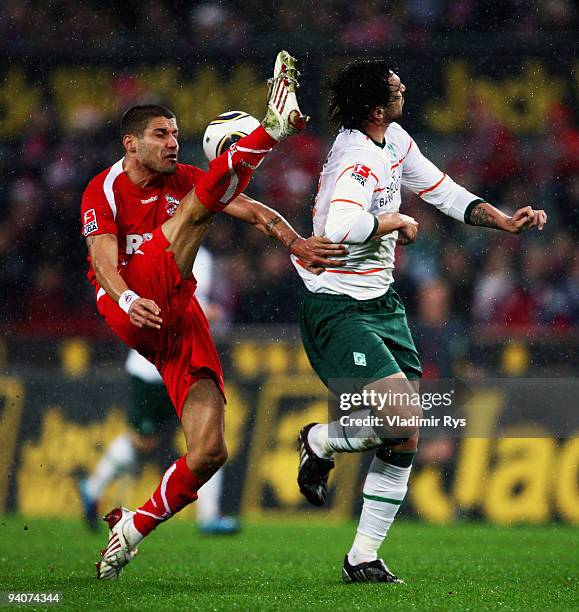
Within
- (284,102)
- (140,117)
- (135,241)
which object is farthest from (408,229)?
(140,117)

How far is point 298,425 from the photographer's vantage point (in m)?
9.19

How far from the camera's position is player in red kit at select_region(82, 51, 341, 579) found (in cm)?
524

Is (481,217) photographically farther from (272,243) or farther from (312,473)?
(272,243)

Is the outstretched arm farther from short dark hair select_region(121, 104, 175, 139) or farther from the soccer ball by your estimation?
short dark hair select_region(121, 104, 175, 139)

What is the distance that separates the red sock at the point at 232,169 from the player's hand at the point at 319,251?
38 cm

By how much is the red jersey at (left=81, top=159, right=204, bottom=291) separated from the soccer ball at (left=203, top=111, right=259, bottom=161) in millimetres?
219

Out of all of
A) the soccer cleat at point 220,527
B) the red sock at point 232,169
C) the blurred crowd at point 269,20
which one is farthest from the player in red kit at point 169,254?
the blurred crowd at point 269,20

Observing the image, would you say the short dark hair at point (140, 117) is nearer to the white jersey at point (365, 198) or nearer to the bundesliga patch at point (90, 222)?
the bundesliga patch at point (90, 222)

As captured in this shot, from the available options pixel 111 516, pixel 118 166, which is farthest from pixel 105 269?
pixel 111 516

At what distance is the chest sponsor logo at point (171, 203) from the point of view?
565cm

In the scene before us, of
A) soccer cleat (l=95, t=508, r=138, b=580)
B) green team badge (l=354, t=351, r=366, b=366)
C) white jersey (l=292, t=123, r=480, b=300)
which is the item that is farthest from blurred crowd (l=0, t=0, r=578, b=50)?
soccer cleat (l=95, t=508, r=138, b=580)

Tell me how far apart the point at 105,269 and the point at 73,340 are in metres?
4.66

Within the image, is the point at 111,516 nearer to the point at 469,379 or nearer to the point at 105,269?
the point at 105,269

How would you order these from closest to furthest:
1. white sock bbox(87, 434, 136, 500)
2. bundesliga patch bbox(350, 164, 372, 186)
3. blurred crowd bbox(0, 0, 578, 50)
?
1. bundesliga patch bbox(350, 164, 372, 186)
2. white sock bbox(87, 434, 136, 500)
3. blurred crowd bbox(0, 0, 578, 50)
